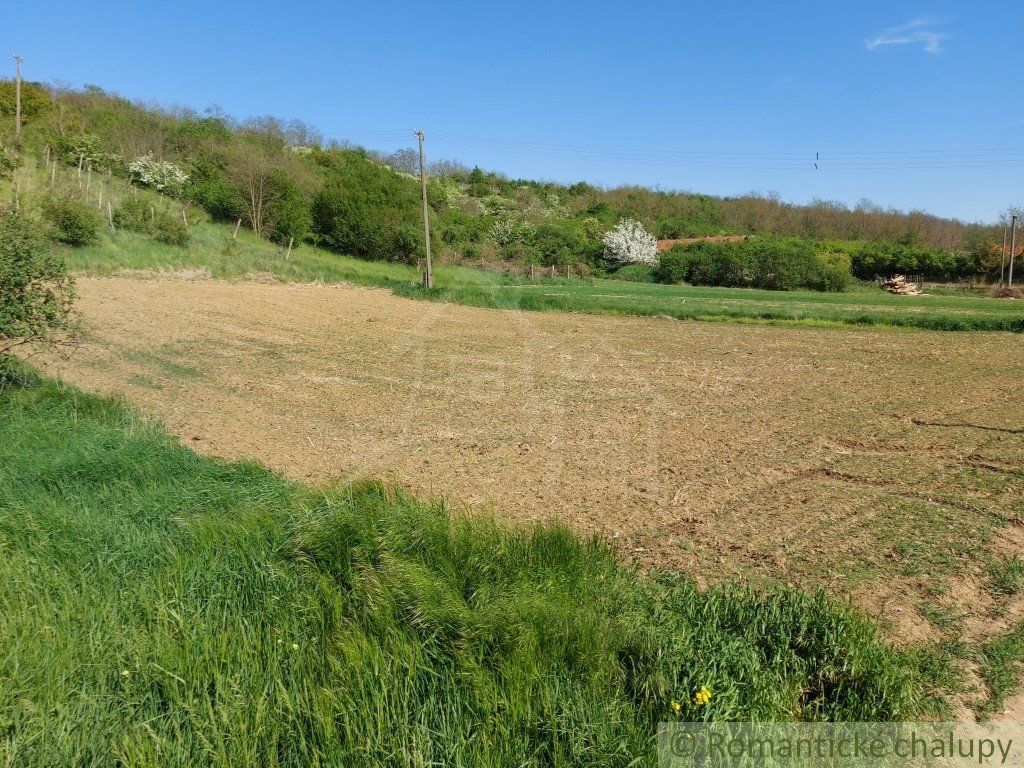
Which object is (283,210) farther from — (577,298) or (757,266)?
(757,266)

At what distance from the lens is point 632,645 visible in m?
3.73

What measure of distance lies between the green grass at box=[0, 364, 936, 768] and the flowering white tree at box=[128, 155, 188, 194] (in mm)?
45073

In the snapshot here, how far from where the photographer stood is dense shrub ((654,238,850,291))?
52.1 meters

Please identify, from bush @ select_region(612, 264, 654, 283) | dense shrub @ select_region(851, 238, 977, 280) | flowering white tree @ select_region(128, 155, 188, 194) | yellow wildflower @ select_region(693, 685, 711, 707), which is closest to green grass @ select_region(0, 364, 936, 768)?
yellow wildflower @ select_region(693, 685, 711, 707)

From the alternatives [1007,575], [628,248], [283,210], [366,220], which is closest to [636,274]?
[628,248]

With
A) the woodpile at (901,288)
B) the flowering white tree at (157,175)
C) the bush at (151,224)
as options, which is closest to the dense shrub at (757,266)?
the woodpile at (901,288)

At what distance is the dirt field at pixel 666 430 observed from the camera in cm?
593

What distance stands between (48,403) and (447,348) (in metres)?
11.0

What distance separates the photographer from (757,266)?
178ft

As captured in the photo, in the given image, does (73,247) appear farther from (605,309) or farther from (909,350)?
(909,350)

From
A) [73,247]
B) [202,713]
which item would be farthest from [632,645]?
[73,247]

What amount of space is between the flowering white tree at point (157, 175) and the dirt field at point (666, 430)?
25947 mm

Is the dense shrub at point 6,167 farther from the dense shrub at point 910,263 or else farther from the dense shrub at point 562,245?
the dense shrub at point 910,263

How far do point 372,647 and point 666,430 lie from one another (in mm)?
7546
